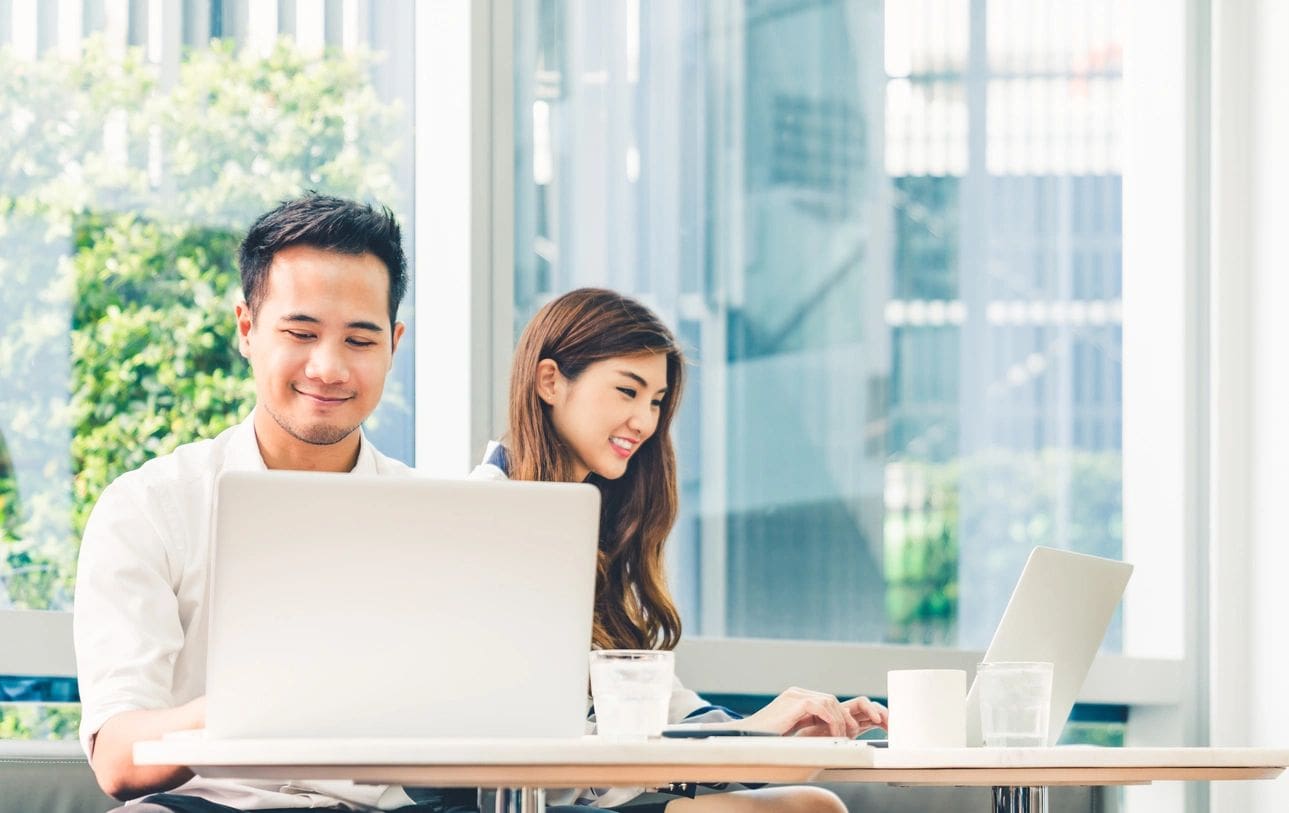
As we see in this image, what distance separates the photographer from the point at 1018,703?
1.72m

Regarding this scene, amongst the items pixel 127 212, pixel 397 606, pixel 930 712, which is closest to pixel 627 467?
pixel 930 712

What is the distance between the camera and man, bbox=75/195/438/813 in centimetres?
195

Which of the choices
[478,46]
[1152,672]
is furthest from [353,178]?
[1152,672]

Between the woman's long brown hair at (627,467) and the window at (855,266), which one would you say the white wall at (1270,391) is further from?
the woman's long brown hair at (627,467)

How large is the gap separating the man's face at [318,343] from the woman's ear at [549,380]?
0.43 m

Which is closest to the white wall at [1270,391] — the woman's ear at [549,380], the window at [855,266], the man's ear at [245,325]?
the window at [855,266]

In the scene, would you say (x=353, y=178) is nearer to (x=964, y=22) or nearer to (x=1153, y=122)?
(x=964, y=22)

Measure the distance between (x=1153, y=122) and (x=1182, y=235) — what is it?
0.27 meters

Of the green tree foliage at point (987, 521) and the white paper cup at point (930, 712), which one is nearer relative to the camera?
the white paper cup at point (930, 712)

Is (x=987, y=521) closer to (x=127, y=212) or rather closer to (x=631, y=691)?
(x=127, y=212)

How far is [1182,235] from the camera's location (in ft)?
11.8

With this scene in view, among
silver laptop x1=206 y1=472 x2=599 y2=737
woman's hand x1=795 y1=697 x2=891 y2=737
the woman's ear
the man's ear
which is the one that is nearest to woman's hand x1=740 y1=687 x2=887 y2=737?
woman's hand x1=795 y1=697 x2=891 y2=737

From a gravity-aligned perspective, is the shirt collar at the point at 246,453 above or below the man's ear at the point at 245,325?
below

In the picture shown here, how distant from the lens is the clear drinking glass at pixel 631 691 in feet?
4.93
